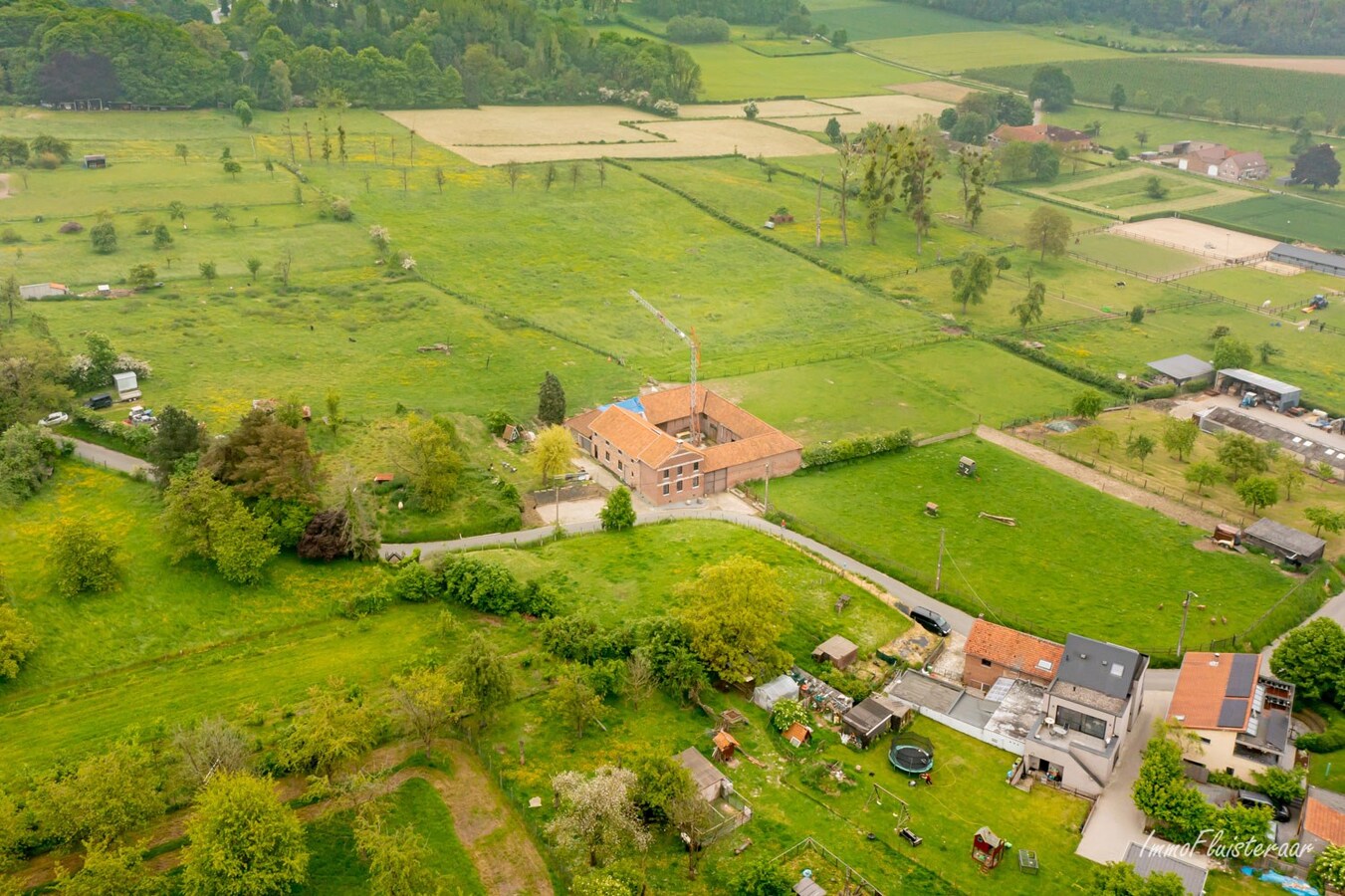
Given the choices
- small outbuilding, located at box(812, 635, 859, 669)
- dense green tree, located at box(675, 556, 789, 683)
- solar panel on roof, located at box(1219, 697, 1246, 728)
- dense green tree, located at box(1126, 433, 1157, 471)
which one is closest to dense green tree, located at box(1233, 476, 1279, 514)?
dense green tree, located at box(1126, 433, 1157, 471)

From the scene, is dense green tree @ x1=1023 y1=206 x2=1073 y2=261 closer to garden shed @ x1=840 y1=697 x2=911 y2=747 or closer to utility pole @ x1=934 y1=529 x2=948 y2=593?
utility pole @ x1=934 y1=529 x2=948 y2=593

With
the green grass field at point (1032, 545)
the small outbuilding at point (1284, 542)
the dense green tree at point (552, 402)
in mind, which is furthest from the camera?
the dense green tree at point (552, 402)

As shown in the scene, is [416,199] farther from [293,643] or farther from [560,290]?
[293,643]

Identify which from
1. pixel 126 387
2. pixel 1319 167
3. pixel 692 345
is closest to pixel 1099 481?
pixel 692 345

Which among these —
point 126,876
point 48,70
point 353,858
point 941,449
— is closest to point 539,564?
point 353,858

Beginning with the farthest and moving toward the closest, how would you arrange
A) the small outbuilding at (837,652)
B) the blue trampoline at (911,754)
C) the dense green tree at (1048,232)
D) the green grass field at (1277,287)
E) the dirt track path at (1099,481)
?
the dense green tree at (1048,232)
the green grass field at (1277,287)
the dirt track path at (1099,481)
the small outbuilding at (837,652)
the blue trampoline at (911,754)

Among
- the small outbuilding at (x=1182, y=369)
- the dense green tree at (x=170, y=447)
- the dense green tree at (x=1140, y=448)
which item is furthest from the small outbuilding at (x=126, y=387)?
the small outbuilding at (x=1182, y=369)

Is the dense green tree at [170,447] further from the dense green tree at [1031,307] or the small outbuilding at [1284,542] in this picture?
the dense green tree at [1031,307]
